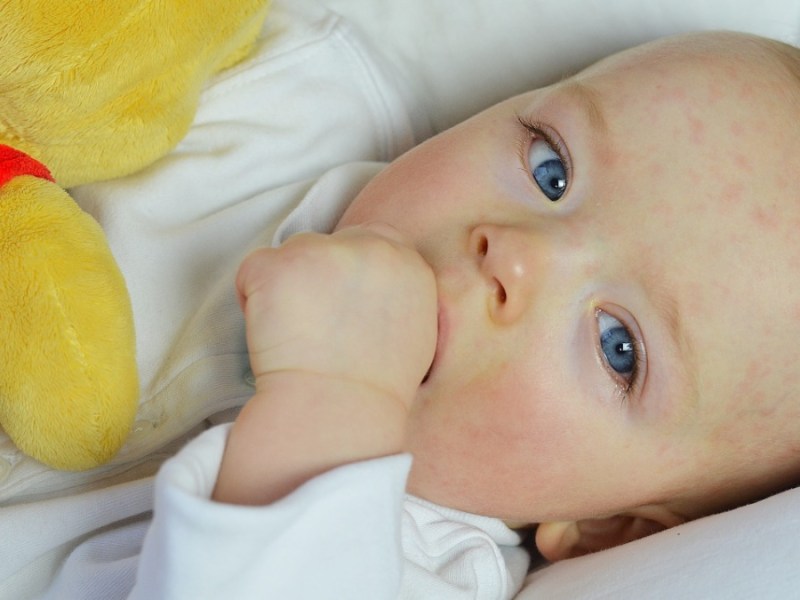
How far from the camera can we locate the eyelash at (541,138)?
3.50ft

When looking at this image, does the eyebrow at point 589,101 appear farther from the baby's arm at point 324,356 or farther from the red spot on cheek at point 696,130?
the baby's arm at point 324,356

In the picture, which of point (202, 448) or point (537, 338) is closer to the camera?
point (202, 448)

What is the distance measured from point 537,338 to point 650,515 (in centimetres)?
31

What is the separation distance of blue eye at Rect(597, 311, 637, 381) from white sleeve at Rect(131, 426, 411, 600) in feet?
0.99

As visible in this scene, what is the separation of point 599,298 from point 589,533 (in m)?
0.33

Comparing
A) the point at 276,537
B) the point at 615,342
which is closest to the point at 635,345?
the point at 615,342

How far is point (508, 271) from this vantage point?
94cm

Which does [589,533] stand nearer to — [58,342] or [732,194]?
[732,194]

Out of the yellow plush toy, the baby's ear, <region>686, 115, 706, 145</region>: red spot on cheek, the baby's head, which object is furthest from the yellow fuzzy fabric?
the baby's ear

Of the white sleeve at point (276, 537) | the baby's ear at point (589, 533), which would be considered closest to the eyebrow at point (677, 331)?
the baby's ear at point (589, 533)

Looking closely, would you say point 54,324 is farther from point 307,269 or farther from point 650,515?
point 650,515

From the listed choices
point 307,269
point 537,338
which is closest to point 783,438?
point 537,338

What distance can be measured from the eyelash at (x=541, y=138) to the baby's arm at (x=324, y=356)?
24 cm

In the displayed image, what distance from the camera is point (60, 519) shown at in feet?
3.16
